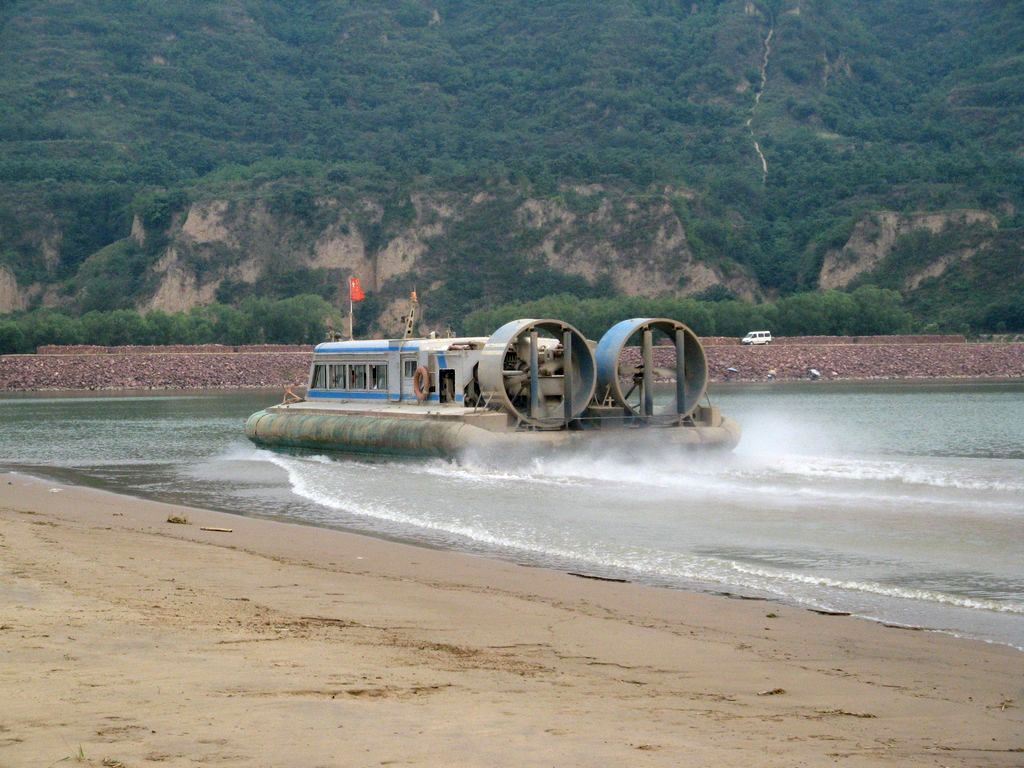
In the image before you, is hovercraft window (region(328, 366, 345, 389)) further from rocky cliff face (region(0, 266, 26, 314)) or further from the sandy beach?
rocky cliff face (region(0, 266, 26, 314))

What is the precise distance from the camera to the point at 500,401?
3053cm

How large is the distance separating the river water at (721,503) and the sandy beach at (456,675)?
1.70 meters

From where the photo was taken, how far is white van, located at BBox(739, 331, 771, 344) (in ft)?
343

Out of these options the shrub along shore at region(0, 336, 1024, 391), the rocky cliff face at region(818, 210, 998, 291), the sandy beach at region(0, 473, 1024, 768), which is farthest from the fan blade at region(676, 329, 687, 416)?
the rocky cliff face at region(818, 210, 998, 291)

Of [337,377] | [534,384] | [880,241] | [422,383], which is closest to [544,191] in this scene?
[880,241]

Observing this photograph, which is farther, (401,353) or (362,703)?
(401,353)

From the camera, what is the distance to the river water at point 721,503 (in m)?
14.4

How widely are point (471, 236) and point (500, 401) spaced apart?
105295 mm

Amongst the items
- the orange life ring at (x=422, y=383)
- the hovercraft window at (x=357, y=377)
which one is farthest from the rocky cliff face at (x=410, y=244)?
the orange life ring at (x=422, y=383)

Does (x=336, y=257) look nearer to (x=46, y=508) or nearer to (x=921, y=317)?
(x=921, y=317)

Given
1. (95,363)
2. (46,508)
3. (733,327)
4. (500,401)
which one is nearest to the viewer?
(46,508)

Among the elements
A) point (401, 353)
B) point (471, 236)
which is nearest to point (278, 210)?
point (471, 236)

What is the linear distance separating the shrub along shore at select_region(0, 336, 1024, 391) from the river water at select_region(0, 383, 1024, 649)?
165 ft

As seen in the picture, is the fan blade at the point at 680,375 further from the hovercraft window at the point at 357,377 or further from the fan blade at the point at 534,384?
the hovercraft window at the point at 357,377
